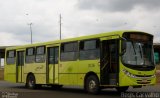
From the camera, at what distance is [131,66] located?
18875mm

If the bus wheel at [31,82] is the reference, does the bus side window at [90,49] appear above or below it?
above

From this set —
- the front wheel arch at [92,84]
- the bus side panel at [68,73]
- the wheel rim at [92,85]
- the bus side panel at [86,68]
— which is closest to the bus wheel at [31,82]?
the bus side panel at [68,73]

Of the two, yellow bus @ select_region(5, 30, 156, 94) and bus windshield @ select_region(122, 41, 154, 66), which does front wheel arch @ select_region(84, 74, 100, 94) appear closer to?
yellow bus @ select_region(5, 30, 156, 94)

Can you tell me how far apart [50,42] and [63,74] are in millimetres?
2508

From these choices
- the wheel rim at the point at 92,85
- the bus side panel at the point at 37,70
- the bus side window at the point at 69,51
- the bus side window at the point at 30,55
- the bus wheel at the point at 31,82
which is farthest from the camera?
the bus side window at the point at 30,55

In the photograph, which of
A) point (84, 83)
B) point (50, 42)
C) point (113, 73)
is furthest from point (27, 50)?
point (113, 73)

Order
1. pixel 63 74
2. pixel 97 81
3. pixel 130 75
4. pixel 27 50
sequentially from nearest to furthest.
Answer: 1. pixel 130 75
2. pixel 97 81
3. pixel 63 74
4. pixel 27 50

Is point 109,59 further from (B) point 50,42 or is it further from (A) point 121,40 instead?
(B) point 50,42

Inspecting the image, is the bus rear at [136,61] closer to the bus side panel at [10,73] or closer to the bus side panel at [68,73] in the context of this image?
the bus side panel at [68,73]

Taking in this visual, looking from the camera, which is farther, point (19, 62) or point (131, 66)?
point (19, 62)

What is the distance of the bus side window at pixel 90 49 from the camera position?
67.0 ft

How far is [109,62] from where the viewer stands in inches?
778

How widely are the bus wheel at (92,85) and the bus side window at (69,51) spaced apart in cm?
174

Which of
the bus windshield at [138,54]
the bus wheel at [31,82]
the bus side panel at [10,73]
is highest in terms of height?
the bus windshield at [138,54]
